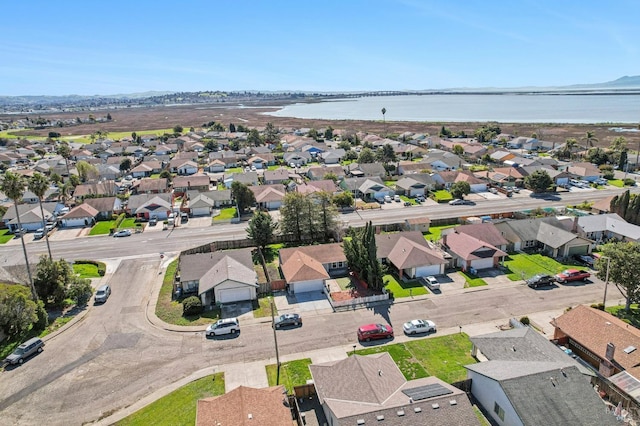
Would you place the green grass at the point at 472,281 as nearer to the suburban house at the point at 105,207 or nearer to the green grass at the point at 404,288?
the green grass at the point at 404,288

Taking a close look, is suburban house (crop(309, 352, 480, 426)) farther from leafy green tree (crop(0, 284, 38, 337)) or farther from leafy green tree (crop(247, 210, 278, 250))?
leafy green tree (crop(247, 210, 278, 250))

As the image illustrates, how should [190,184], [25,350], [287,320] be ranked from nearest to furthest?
1. [25,350]
2. [287,320]
3. [190,184]

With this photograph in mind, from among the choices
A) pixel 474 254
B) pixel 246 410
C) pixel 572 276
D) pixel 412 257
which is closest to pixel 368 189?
pixel 474 254

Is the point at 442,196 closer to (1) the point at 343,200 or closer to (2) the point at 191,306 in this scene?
(1) the point at 343,200

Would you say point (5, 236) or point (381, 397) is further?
point (5, 236)

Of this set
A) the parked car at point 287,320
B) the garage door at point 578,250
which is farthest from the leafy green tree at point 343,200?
the parked car at point 287,320

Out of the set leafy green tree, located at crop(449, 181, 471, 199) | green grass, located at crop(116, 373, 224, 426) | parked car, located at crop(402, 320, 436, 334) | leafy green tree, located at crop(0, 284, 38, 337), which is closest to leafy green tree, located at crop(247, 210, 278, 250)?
parked car, located at crop(402, 320, 436, 334)

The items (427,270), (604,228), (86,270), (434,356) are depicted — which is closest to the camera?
(434,356)
